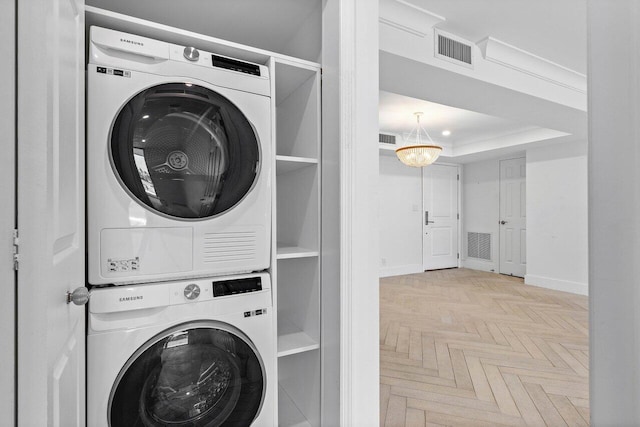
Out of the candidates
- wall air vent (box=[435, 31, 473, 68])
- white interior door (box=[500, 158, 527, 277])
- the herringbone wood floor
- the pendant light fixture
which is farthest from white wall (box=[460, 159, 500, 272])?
wall air vent (box=[435, 31, 473, 68])

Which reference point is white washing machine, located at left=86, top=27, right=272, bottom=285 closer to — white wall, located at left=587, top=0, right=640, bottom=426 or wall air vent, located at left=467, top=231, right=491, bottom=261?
white wall, located at left=587, top=0, right=640, bottom=426

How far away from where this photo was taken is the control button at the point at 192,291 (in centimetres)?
116

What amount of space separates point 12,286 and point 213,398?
856 millimetres

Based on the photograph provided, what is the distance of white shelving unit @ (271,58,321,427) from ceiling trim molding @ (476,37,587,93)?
1.66 m

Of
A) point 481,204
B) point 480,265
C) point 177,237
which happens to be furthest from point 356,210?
point 480,265

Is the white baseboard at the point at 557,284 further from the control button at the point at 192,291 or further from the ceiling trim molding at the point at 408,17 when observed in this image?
the control button at the point at 192,291

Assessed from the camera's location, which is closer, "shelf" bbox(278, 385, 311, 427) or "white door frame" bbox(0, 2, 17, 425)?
"white door frame" bbox(0, 2, 17, 425)

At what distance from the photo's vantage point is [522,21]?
2131 millimetres

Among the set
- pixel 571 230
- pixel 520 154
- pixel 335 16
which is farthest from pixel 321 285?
pixel 520 154

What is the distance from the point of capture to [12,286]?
0.55 m

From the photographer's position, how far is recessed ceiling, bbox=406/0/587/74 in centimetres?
198

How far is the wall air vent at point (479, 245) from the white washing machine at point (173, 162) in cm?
623

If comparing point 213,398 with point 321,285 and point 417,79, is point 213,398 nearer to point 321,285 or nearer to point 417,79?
point 321,285

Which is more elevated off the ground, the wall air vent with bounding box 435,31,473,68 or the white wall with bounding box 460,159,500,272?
the wall air vent with bounding box 435,31,473,68
